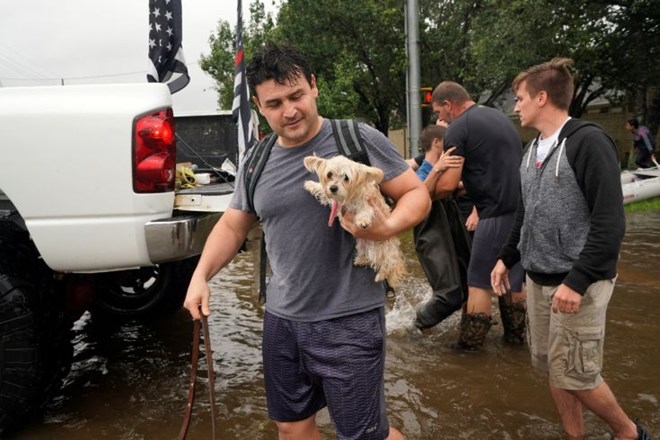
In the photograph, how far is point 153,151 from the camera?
9.95ft

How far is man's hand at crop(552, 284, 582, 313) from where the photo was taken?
8.02 feet

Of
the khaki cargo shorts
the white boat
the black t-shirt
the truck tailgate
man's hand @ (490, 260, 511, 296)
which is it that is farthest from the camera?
the white boat

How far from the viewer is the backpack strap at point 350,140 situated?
6.85 ft

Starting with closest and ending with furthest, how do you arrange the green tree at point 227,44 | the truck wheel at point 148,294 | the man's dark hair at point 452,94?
1. the man's dark hair at point 452,94
2. the truck wheel at point 148,294
3. the green tree at point 227,44

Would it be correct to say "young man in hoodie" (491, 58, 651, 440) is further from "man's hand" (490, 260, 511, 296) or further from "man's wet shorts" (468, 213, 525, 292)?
"man's wet shorts" (468, 213, 525, 292)

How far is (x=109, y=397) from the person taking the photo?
147 inches

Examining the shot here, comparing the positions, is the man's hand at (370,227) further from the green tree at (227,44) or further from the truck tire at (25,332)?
the green tree at (227,44)

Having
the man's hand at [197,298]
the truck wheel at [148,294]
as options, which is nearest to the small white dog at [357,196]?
the man's hand at [197,298]

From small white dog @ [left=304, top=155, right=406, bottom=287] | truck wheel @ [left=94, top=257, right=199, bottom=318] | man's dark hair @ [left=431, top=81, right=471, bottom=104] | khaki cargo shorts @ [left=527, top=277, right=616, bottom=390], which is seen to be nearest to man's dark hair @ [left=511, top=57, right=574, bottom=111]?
khaki cargo shorts @ [left=527, top=277, right=616, bottom=390]

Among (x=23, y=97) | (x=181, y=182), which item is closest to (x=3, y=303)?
(x=23, y=97)

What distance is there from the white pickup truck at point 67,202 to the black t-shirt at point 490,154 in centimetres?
204

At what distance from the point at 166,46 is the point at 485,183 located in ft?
12.1

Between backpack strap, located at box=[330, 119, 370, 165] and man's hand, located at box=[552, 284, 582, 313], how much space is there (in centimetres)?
109

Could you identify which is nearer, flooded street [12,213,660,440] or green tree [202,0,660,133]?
flooded street [12,213,660,440]
